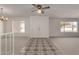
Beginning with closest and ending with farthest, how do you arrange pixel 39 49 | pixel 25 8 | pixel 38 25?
1. pixel 39 49
2. pixel 25 8
3. pixel 38 25

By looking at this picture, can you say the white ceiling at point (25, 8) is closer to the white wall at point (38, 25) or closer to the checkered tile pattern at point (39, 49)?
the white wall at point (38, 25)

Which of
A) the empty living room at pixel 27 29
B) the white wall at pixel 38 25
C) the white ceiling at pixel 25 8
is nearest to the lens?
the white ceiling at pixel 25 8

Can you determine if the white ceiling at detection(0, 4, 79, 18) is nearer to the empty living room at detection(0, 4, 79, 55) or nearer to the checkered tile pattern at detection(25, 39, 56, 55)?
the empty living room at detection(0, 4, 79, 55)

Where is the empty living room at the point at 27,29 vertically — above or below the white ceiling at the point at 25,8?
below

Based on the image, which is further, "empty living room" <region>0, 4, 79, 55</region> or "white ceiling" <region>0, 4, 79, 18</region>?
"empty living room" <region>0, 4, 79, 55</region>

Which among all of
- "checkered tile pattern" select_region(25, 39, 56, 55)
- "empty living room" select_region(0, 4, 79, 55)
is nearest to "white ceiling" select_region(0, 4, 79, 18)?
"empty living room" select_region(0, 4, 79, 55)

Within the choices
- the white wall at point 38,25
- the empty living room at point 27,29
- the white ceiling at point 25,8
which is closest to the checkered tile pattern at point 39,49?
the empty living room at point 27,29

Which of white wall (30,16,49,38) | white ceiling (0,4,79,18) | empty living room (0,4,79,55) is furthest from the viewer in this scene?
white wall (30,16,49,38)

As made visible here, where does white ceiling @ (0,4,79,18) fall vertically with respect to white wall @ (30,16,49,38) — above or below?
above

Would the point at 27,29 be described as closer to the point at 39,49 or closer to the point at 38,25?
the point at 39,49

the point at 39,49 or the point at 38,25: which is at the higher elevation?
the point at 38,25

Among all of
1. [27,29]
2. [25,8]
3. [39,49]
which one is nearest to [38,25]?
[25,8]
